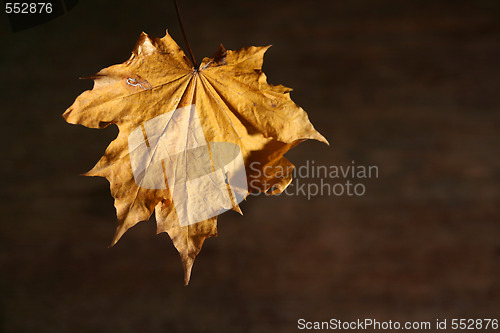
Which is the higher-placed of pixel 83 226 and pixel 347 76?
pixel 347 76

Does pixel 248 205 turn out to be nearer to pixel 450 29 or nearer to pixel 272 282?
pixel 272 282

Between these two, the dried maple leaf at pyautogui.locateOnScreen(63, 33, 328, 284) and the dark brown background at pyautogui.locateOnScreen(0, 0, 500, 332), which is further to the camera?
the dark brown background at pyautogui.locateOnScreen(0, 0, 500, 332)

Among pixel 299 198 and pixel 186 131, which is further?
pixel 299 198

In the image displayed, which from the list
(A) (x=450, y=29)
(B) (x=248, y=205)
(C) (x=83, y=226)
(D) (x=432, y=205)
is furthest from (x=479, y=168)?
(C) (x=83, y=226)

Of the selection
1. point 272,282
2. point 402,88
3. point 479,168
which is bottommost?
point 272,282

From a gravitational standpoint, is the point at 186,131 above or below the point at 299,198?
above
